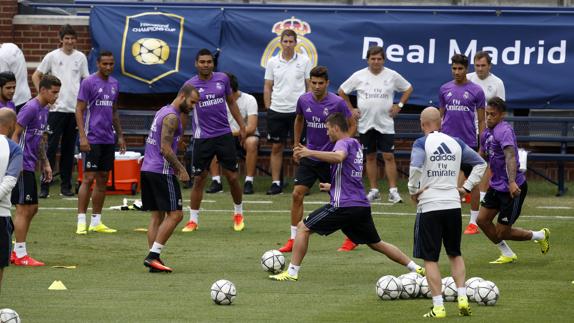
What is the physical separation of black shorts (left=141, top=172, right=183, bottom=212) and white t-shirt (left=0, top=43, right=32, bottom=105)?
7.23 meters

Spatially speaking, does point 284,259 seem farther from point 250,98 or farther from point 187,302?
point 250,98

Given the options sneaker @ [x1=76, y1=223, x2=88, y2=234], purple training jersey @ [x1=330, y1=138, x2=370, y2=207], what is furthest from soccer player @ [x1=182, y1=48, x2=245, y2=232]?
purple training jersey @ [x1=330, y1=138, x2=370, y2=207]

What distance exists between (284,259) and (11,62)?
8.51 meters

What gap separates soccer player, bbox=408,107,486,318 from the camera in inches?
418

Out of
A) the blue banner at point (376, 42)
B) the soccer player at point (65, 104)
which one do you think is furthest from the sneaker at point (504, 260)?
the soccer player at point (65, 104)

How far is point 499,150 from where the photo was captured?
44.7 feet

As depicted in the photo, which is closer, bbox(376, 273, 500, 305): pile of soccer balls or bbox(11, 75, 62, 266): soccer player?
bbox(376, 273, 500, 305): pile of soccer balls

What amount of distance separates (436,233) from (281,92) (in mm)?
9456

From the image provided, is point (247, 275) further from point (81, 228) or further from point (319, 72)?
point (81, 228)

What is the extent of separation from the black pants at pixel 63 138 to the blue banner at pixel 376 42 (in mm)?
1714

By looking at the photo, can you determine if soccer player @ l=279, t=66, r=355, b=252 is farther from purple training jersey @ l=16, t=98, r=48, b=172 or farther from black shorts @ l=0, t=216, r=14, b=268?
black shorts @ l=0, t=216, r=14, b=268

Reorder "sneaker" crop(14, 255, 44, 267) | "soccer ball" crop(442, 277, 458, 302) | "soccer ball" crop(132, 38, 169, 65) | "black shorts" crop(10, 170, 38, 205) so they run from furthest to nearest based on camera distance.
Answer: "soccer ball" crop(132, 38, 169, 65)
"black shorts" crop(10, 170, 38, 205)
"sneaker" crop(14, 255, 44, 267)
"soccer ball" crop(442, 277, 458, 302)

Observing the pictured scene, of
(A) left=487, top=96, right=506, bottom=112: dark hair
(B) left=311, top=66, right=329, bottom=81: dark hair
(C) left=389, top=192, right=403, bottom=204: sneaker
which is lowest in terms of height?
(C) left=389, top=192, right=403, bottom=204: sneaker

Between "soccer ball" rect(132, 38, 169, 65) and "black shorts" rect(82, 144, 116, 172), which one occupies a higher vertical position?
"soccer ball" rect(132, 38, 169, 65)
